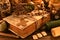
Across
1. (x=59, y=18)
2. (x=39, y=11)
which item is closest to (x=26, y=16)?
(x=39, y=11)

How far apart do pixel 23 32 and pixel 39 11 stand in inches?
8.1

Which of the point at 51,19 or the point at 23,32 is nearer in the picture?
the point at 23,32

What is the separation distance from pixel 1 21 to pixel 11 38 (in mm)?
130

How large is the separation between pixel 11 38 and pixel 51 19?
11.6 inches

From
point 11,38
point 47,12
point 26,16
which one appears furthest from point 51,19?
point 11,38

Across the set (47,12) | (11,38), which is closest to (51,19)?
(47,12)

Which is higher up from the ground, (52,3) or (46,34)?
(52,3)

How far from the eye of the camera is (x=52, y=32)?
36.0 inches

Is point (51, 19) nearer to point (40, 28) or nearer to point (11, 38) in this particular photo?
point (40, 28)

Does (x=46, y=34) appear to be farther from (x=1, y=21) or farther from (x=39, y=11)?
(x=1, y=21)

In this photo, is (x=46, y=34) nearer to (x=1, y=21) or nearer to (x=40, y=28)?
(x=40, y=28)

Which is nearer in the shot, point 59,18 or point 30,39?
point 30,39

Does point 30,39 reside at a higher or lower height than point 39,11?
lower

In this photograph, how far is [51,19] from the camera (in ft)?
3.38
